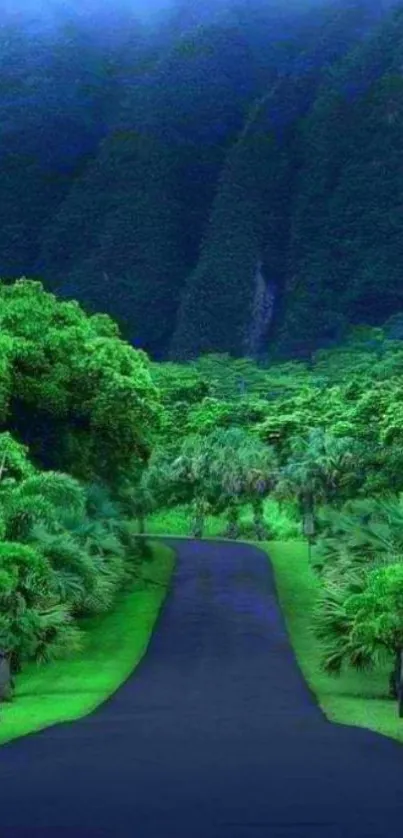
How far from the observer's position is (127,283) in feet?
615

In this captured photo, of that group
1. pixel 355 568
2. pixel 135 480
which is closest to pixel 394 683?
pixel 355 568

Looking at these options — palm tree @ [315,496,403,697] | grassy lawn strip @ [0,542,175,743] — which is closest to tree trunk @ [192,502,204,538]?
grassy lawn strip @ [0,542,175,743]

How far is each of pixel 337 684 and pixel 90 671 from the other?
6152 mm

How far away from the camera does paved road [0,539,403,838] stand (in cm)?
1019

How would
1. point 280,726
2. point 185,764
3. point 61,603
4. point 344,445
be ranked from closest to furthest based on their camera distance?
point 185,764
point 280,726
point 61,603
point 344,445

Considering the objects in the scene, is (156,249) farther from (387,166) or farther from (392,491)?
(392,491)

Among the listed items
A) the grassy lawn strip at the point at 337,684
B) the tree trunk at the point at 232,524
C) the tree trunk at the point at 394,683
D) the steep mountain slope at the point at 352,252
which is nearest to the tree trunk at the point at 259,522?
the tree trunk at the point at 232,524

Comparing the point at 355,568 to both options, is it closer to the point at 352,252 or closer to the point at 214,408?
the point at 214,408

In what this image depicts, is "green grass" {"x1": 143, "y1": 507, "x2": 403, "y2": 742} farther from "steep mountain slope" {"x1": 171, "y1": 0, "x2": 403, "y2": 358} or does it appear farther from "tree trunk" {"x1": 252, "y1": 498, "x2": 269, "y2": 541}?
"steep mountain slope" {"x1": 171, "y1": 0, "x2": 403, "y2": 358}

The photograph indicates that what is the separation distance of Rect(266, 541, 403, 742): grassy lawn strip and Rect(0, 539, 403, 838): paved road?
0.57 meters

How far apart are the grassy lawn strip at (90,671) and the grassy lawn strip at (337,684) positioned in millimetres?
4328

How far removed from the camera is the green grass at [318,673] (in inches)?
820

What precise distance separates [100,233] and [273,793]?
19101cm

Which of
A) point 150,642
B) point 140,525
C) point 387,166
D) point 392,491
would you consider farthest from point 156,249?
point 150,642
